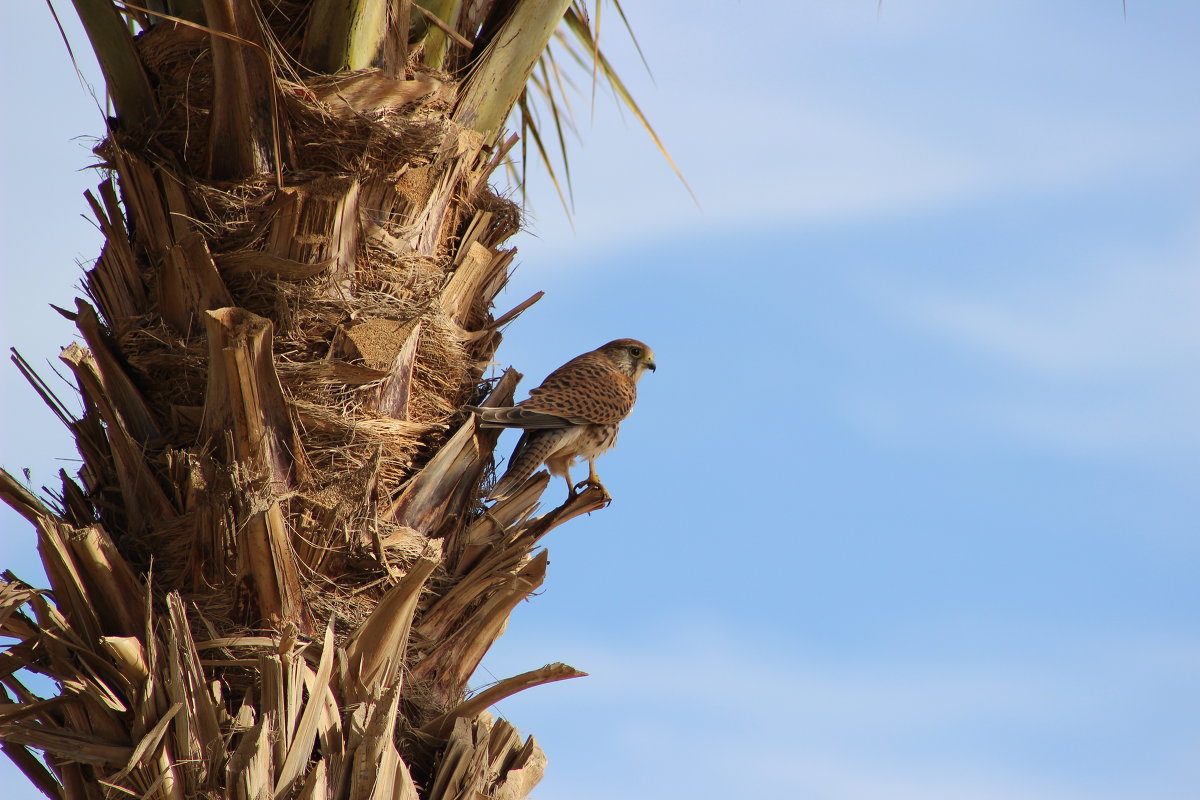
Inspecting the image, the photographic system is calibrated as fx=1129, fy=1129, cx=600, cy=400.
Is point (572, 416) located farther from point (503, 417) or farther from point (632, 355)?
point (632, 355)

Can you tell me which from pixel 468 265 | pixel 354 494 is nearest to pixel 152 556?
pixel 354 494

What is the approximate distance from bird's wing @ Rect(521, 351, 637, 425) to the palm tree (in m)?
1.17

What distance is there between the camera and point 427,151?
10.6 ft

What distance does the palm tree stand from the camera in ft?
8.62

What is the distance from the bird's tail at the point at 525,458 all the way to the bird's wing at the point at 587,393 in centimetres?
10

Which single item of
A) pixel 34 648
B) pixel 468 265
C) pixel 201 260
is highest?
pixel 468 265

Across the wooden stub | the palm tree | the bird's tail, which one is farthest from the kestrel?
the wooden stub

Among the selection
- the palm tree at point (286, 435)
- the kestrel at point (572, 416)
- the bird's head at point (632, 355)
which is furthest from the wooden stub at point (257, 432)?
the bird's head at point (632, 355)

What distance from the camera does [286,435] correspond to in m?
2.85

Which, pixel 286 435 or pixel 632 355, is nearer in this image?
pixel 286 435

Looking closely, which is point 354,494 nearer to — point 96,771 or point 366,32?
point 96,771

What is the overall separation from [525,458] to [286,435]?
1.26 meters

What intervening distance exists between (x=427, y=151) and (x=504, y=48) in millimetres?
494

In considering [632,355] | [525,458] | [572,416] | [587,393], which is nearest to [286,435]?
[525,458]
